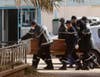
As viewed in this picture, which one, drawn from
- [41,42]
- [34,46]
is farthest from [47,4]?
[34,46]

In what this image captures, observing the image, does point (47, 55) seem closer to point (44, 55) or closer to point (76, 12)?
point (44, 55)

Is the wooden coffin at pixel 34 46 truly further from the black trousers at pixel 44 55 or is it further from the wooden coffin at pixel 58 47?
the wooden coffin at pixel 58 47

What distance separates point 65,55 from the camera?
63.7 ft

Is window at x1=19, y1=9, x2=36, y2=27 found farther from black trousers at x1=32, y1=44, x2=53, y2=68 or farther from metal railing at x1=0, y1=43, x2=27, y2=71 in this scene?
metal railing at x1=0, y1=43, x2=27, y2=71

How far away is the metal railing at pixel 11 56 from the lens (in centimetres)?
1182

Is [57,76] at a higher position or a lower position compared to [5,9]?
lower

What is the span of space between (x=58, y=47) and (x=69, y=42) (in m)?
0.67

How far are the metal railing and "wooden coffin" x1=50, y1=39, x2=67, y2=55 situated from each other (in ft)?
19.5

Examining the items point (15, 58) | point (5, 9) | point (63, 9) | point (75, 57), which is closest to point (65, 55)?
point (75, 57)

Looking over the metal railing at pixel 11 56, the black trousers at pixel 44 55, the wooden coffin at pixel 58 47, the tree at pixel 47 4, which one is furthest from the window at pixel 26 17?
the tree at pixel 47 4

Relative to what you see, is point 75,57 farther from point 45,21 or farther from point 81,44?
point 45,21

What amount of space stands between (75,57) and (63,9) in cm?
1373

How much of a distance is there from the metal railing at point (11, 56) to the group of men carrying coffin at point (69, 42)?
5098mm

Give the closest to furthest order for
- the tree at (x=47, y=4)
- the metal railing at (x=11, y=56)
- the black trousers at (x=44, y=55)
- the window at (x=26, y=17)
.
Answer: the tree at (x=47, y=4) → the metal railing at (x=11, y=56) → the black trousers at (x=44, y=55) → the window at (x=26, y=17)
